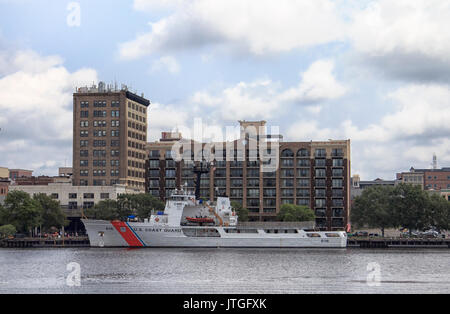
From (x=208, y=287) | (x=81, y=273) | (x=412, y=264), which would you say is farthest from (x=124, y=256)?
(x=208, y=287)

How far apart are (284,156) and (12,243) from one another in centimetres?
7554

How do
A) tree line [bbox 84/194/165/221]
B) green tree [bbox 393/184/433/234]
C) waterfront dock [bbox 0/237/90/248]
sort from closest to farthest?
waterfront dock [bbox 0/237/90/248]
green tree [bbox 393/184/433/234]
tree line [bbox 84/194/165/221]

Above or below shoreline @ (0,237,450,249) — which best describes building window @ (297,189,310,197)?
above

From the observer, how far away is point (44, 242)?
163m

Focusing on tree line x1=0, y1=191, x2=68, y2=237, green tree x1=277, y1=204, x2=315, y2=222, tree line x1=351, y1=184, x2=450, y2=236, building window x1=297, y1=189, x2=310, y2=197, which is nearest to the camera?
tree line x1=0, y1=191, x2=68, y2=237

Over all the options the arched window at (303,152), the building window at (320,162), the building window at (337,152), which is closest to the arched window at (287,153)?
the arched window at (303,152)

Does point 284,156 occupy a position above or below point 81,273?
above

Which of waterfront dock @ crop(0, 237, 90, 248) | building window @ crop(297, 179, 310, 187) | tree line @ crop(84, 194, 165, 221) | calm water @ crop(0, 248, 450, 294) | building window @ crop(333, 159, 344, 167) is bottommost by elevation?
waterfront dock @ crop(0, 237, 90, 248)

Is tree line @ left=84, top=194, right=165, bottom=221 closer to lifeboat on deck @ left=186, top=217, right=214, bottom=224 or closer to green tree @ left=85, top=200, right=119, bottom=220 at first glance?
green tree @ left=85, top=200, right=119, bottom=220

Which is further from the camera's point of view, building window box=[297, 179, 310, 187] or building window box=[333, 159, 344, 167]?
building window box=[297, 179, 310, 187]

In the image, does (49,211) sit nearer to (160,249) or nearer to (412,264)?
(160,249)

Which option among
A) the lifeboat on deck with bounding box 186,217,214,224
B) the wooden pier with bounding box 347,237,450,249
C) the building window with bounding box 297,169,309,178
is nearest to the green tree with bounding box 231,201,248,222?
the building window with bounding box 297,169,309,178

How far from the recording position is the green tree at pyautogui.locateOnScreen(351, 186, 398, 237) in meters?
176
